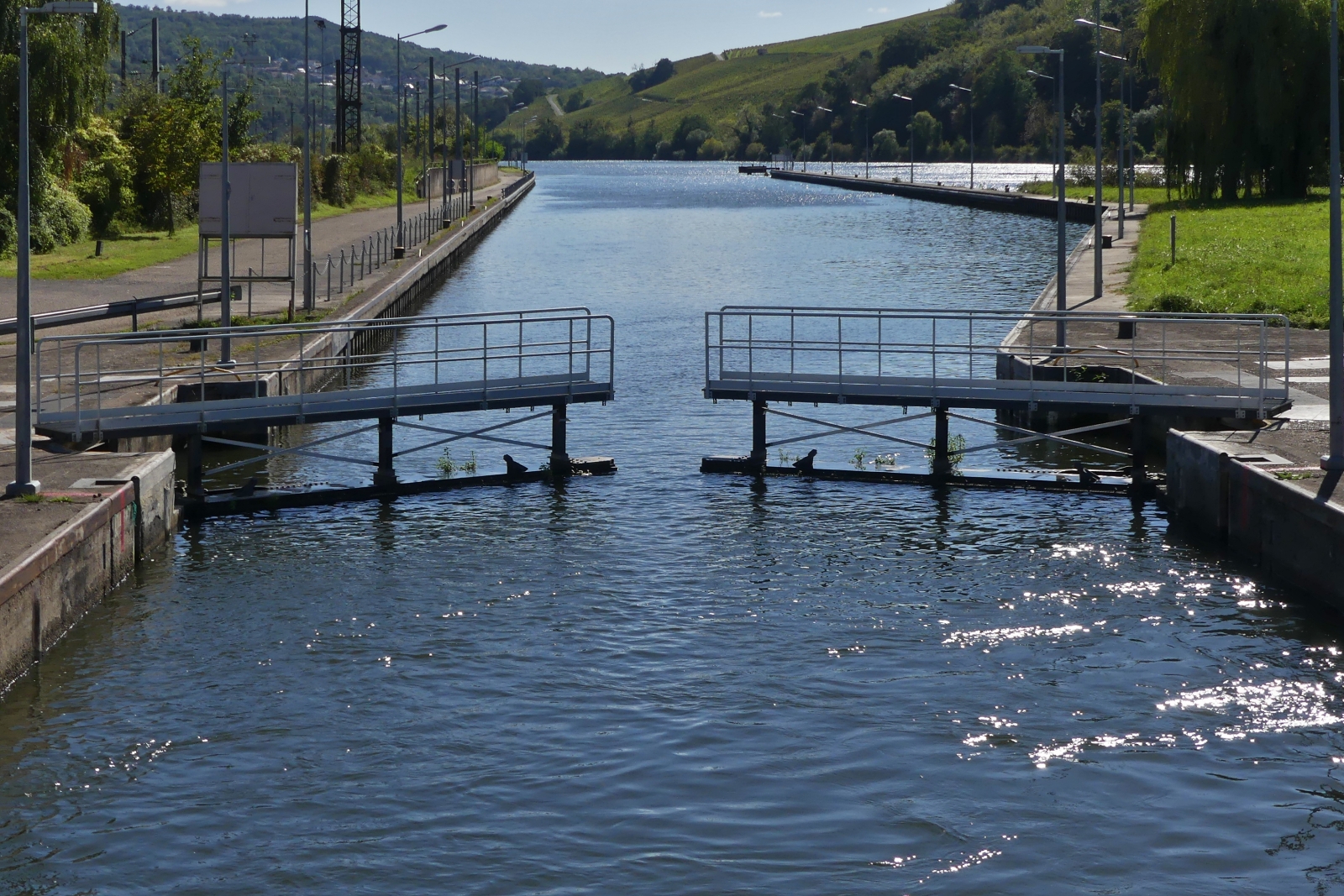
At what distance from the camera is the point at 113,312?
30.3 metres

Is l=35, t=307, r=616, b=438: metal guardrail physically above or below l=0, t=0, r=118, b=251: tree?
below

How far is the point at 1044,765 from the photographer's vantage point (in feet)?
42.7

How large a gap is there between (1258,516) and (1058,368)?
26.0 ft

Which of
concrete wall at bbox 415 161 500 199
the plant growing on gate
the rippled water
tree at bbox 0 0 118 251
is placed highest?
concrete wall at bbox 415 161 500 199

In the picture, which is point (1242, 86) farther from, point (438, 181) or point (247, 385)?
point (438, 181)

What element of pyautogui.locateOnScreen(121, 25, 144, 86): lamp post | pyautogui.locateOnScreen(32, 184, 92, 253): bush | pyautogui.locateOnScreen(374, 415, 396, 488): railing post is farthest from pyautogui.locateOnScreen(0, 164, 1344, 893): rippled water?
pyautogui.locateOnScreen(121, 25, 144, 86): lamp post

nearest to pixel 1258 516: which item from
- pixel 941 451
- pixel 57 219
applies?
pixel 941 451

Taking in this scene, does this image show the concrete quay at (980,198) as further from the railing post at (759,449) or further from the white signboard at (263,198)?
the railing post at (759,449)

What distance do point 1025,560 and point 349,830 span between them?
10.3 meters

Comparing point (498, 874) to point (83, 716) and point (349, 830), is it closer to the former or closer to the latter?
point (349, 830)

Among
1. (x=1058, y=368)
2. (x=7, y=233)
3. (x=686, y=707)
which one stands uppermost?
(x=7, y=233)

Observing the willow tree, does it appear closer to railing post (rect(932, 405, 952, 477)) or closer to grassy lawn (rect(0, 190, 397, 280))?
grassy lawn (rect(0, 190, 397, 280))

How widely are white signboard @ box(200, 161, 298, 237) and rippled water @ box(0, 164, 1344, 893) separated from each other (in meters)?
12.2

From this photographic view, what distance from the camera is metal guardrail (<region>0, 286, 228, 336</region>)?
28766 millimetres
